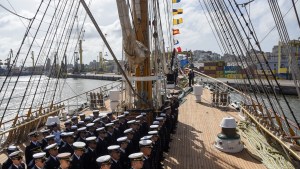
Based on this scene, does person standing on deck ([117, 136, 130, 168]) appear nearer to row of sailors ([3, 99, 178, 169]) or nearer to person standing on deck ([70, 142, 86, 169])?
row of sailors ([3, 99, 178, 169])

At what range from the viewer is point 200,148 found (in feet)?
24.3

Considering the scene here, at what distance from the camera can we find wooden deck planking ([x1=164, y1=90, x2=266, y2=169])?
20.7ft

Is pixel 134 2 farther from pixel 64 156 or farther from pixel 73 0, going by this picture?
pixel 64 156

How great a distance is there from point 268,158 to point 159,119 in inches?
105

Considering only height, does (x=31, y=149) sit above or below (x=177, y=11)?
below

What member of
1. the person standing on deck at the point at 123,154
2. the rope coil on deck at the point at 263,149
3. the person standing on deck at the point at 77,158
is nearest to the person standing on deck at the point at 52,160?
the person standing on deck at the point at 77,158

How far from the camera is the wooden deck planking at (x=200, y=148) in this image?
6.30 m

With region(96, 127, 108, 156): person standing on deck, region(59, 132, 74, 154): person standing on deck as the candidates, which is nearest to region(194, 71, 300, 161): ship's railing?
region(96, 127, 108, 156): person standing on deck

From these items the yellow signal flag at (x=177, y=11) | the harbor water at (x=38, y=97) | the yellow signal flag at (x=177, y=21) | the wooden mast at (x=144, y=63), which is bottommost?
the harbor water at (x=38, y=97)

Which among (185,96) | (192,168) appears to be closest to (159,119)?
(192,168)

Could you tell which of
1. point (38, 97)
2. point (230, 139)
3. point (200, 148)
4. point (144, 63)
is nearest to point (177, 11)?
point (144, 63)

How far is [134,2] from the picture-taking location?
835cm

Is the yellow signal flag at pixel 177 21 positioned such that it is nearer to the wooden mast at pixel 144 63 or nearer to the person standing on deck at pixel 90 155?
the wooden mast at pixel 144 63

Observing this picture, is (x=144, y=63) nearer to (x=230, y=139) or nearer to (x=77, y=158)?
(x=230, y=139)
